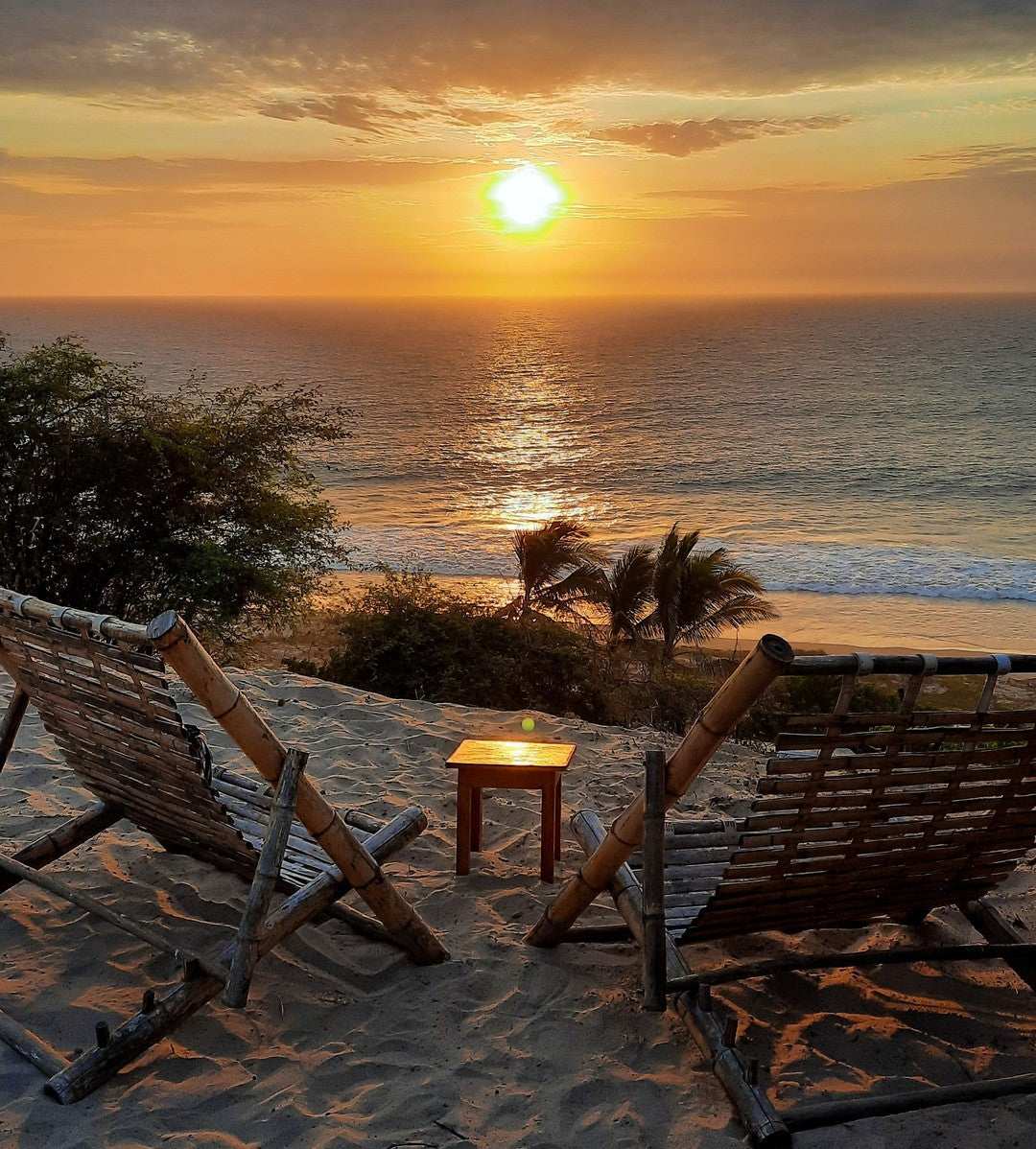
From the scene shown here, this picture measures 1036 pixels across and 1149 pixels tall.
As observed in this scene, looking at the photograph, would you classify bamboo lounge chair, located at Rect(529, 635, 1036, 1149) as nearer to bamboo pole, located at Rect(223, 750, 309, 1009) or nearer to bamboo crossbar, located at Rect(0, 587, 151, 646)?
bamboo pole, located at Rect(223, 750, 309, 1009)

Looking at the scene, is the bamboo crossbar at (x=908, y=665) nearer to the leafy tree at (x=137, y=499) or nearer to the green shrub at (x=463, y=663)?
the green shrub at (x=463, y=663)

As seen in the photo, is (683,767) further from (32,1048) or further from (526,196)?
(526,196)

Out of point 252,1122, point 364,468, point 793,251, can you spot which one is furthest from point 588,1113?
point 793,251

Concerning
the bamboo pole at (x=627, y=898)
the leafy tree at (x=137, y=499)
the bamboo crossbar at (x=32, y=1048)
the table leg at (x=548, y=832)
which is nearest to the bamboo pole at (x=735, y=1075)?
the bamboo pole at (x=627, y=898)

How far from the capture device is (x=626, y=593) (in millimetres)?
13414

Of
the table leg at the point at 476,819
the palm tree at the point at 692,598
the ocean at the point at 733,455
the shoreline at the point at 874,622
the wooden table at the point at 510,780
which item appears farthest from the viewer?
the ocean at the point at 733,455

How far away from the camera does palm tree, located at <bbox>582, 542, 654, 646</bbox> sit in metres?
13.4

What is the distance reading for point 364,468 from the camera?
40781mm

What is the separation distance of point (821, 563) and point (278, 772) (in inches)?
932

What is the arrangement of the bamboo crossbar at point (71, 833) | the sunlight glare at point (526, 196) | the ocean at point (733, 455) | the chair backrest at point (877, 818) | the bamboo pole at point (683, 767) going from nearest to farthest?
1. the bamboo pole at point (683, 767)
2. the chair backrest at point (877, 818)
3. the bamboo crossbar at point (71, 833)
4. the ocean at point (733, 455)
5. the sunlight glare at point (526, 196)

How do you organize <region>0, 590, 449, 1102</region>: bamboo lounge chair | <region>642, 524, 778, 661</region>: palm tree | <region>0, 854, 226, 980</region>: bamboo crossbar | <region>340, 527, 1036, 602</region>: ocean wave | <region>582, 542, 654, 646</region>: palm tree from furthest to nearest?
<region>340, 527, 1036, 602</region>: ocean wave, <region>582, 542, 654, 646</region>: palm tree, <region>642, 524, 778, 661</region>: palm tree, <region>0, 854, 226, 980</region>: bamboo crossbar, <region>0, 590, 449, 1102</region>: bamboo lounge chair

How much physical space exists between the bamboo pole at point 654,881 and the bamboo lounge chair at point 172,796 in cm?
102

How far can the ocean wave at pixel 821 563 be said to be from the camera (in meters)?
22.4

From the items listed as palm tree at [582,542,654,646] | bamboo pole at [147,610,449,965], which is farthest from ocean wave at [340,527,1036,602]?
bamboo pole at [147,610,449,965]
